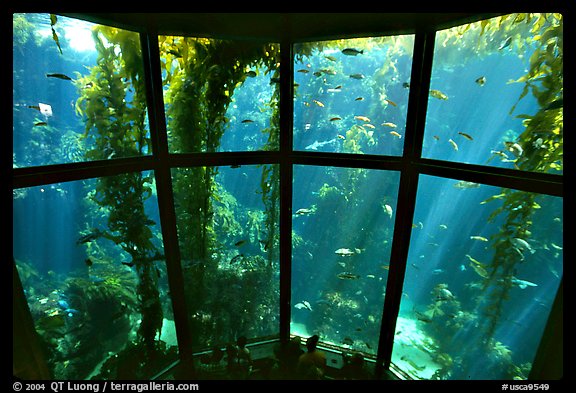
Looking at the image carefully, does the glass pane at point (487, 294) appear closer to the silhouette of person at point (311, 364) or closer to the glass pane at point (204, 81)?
the silhouette of person at point (311, 364)

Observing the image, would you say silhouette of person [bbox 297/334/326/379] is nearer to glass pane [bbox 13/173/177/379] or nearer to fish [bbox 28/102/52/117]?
glass pane [bbox 13/173/177/379]

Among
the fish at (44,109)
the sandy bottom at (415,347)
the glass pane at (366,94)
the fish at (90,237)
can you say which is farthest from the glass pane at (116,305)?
the glass pane at (366,94)

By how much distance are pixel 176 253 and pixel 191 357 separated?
1.46 metres

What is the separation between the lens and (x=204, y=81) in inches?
109

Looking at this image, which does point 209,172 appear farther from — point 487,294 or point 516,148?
point 487,294

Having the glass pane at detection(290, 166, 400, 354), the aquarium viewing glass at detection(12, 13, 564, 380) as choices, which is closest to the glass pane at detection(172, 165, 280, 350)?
the aquarium viewing glass at detection(12, 13, 564, 380)

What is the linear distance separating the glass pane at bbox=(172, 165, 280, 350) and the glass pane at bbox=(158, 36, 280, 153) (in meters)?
0.45

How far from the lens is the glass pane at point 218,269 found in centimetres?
312

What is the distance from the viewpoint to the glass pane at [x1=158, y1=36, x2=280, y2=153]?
2660 millimetres

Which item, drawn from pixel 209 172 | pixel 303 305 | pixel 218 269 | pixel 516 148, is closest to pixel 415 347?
pixel 303 305

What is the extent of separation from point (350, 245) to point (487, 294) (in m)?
5.12

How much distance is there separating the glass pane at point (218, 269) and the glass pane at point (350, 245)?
4.23m
